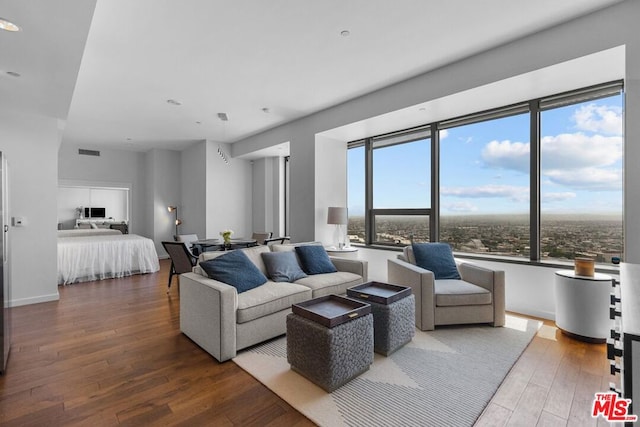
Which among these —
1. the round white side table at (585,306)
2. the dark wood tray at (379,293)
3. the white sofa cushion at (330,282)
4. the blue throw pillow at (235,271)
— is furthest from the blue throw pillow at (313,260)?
the round white side table at (585,306)

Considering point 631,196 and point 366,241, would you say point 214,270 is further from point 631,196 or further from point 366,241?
point 631,196

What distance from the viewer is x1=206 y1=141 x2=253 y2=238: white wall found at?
688 centimetres

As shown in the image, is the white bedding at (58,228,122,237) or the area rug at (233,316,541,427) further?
the white bedding at (58,228,122,237)

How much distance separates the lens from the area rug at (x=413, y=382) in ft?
5.92

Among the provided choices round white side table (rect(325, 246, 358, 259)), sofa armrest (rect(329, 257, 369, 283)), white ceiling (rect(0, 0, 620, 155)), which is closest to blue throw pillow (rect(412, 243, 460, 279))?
sofa armrest (rect(329, 257, 369, 283))

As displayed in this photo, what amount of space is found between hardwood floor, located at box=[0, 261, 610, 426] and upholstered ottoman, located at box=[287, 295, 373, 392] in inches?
11.4

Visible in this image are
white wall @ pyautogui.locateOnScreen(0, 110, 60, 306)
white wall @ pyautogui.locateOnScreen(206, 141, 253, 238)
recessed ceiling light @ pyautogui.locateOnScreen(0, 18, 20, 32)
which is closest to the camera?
recessed ceiling light @ pyautogui.locateOnScreen(0, 18, 20, 32)

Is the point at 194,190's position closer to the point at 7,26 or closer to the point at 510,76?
the point at 7,26

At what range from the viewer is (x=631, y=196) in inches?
94.3

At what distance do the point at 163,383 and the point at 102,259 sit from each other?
430cm

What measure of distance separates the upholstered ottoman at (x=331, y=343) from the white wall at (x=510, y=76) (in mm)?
2196

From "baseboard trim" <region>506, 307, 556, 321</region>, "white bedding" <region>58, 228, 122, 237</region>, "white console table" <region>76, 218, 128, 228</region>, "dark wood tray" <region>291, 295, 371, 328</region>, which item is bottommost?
"baseboard trim" <region>506, 307, 556, 321</region>

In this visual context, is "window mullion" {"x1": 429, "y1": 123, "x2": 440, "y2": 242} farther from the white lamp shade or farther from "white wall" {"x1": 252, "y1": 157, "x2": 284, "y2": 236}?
"white wall" {"x1": 252, "y1": 157, "x2": 284, "y2": 236}

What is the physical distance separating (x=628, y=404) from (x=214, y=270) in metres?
2.73
